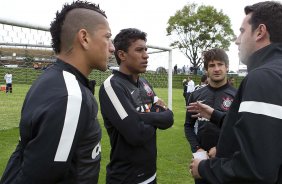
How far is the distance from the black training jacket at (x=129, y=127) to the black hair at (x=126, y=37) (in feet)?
0.93

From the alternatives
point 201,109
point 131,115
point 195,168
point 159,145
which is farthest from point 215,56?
point 159,145

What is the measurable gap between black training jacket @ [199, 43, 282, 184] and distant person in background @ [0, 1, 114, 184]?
79 centimetres

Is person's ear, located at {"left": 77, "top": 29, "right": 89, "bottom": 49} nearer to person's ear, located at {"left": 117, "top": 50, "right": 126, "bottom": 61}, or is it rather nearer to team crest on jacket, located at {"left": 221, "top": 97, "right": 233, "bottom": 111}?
person's ear, located at {"left": 117, "top": 50, "right": 126, "bottom": 61}

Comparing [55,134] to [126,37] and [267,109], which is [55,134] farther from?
[126,37]

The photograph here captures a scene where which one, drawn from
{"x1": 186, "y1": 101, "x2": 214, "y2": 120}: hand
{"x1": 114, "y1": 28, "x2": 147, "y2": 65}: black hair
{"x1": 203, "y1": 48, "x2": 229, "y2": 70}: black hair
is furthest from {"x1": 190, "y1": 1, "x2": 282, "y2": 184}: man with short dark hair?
{"x1": 203, "y1": 48, "x2": 229, "y2": 70}: black hair

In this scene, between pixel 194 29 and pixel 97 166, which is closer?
pixel 97 166

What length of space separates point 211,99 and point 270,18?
1.89m

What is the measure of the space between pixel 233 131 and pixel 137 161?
4.21ft

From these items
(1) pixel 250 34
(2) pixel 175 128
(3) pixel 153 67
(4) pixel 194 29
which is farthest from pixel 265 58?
(4) pixel 194 29

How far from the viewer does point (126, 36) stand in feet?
11.2

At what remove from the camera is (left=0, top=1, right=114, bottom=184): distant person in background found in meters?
1.68

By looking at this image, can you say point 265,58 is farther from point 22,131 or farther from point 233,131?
point 22,131

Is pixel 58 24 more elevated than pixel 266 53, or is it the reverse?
pixel 58 24

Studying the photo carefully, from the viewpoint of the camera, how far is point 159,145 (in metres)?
8.52
